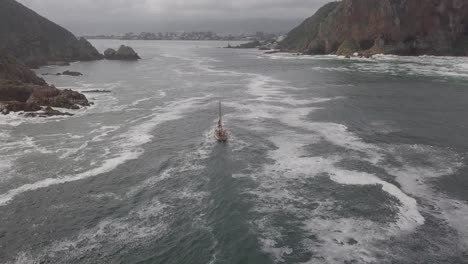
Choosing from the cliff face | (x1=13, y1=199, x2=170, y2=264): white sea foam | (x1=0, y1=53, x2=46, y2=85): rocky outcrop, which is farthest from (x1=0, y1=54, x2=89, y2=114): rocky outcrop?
the cliff face

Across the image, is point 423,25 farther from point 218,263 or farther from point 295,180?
point 218,263

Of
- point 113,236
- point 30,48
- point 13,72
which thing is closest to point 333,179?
point 113,236

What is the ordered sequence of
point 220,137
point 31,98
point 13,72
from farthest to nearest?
point 13,72, point 31,98, point 220,137

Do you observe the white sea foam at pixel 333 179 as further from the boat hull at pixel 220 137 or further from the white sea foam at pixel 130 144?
the white sea foam at pixel 130 144

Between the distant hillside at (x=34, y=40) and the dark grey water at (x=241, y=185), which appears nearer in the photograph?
the dark grey water at (x=241, y=185)

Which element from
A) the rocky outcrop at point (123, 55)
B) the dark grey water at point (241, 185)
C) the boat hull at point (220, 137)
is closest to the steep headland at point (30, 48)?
the rocky outcrop at point (123, 55)

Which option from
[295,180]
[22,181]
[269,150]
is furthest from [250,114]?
[22,181]

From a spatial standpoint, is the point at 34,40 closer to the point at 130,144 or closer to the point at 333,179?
the point at 130,144

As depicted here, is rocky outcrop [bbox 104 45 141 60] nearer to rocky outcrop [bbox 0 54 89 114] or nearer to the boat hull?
rocky outcrop [bbox 0 54 89 114]
